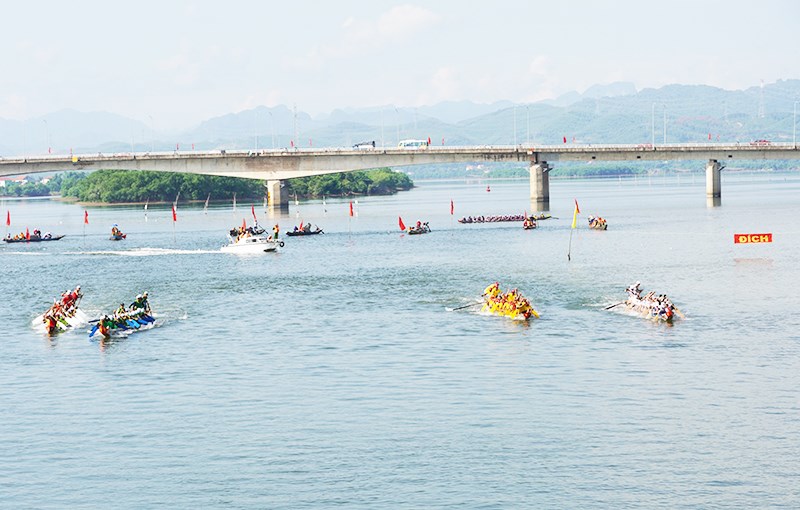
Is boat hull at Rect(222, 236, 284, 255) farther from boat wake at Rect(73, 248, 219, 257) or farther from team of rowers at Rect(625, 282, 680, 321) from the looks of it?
team of rowers at Rect(625, 282, 680, 321)

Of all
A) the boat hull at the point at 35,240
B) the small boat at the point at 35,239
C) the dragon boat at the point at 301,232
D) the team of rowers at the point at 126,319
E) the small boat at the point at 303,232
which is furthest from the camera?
the small boat at the point at 35,239

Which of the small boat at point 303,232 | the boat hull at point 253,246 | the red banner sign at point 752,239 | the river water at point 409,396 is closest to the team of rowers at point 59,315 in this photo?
the river water at point 409,396

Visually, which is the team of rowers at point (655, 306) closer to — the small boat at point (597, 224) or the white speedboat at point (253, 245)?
the white speedboat at point (253, 245)

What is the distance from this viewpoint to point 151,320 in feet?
265

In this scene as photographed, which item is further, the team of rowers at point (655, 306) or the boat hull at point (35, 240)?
the boat hull at point (35, 240)

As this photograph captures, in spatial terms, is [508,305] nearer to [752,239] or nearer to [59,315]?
[59,315]

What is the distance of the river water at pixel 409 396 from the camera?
42.0 metres

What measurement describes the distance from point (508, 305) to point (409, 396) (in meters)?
25.9

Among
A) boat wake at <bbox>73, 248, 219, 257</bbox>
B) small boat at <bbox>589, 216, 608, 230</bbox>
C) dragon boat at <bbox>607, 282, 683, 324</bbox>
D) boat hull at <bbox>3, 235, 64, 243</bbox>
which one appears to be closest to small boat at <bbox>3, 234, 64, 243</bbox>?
boat hull at <bbox>3, 235, 64, 243</bbox>

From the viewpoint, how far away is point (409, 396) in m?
55.0

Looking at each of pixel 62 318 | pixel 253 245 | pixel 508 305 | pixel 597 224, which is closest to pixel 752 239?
pixel 597 224

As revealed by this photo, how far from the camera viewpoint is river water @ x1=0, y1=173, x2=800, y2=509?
4203 cm

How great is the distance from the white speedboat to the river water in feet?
98.6

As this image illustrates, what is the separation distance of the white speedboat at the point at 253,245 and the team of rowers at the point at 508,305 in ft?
193
